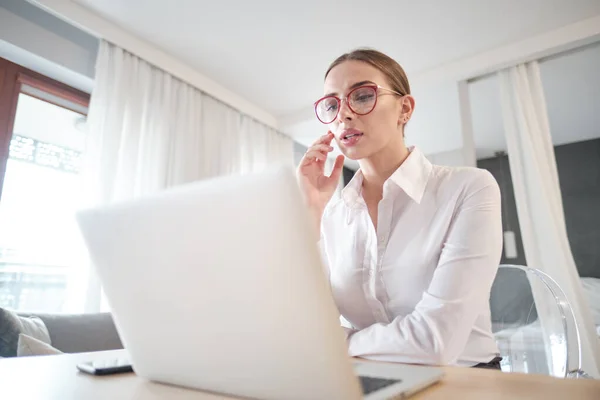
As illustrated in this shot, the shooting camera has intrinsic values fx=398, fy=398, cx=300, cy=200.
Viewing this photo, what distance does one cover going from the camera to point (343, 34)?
117 inches

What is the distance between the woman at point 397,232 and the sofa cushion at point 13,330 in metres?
1.31

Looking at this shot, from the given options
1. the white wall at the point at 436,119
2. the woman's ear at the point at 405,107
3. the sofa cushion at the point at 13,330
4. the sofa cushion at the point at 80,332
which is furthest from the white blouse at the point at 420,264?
the white wall at the point at 436,119

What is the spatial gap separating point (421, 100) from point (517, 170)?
3.83ft

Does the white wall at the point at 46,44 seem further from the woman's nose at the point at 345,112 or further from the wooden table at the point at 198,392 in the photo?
the wooden table at the point at 198,392

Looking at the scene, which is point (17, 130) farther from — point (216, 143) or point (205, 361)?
point (205, 361)

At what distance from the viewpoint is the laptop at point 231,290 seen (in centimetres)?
35

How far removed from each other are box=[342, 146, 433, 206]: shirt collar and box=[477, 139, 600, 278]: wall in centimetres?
231

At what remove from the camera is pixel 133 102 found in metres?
2.99

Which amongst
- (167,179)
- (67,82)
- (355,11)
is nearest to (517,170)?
(355,11)

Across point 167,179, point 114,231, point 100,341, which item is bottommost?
point 100,341

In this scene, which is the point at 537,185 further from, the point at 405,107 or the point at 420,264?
the point at 420,264

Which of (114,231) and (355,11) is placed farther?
(355,11)

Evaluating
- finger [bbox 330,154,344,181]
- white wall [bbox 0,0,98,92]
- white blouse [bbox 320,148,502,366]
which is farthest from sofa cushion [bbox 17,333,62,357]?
white wall [bbox 0,0,98,92]

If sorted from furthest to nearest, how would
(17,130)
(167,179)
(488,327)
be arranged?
(167,179) < (17,130) < (488,327)
